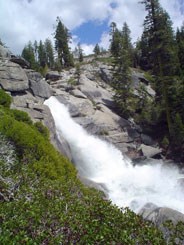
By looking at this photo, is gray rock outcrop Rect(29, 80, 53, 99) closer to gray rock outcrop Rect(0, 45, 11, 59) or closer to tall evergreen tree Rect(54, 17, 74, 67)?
gray rock outcrop Rect(0, 45, 11, 59)

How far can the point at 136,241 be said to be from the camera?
6.79m

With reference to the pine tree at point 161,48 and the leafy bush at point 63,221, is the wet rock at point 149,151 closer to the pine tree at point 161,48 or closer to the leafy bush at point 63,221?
the pine tree at point 161,48

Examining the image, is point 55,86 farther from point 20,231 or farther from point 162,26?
point 20,231

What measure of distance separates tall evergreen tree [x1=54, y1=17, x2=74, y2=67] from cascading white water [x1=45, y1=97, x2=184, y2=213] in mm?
28904

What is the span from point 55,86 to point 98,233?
126 ft

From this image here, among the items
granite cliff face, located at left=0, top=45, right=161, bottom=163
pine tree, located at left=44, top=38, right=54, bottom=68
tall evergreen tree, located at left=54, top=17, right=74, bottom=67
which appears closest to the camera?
granite cliff face, located at left=0, top=45, right=161, bottom=163

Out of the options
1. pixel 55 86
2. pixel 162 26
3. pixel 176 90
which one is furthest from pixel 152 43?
pixel 55 86

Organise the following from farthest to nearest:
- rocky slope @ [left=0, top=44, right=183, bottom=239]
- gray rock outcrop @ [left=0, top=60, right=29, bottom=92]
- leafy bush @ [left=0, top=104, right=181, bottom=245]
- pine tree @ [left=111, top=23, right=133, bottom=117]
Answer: pine tree @ [left=111, top=23, right=133, bottom=117] < gray rock outcrop @ [left=0, top=60, right=29, bottom=92] < rocky slope @ [left=0, top=44, right=183, bottom=239] < leafy bush @ [left=0, top=104, right=181, bottom=245]

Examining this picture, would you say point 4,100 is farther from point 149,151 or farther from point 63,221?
point 63,221

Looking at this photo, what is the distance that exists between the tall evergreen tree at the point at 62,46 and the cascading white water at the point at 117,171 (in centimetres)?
2890

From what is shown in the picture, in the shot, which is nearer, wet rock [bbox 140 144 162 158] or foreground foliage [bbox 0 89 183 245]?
foreground foliage [bbox 0 89 183 245]

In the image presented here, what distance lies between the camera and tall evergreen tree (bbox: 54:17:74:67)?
209 feet

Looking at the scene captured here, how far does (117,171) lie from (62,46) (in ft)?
134

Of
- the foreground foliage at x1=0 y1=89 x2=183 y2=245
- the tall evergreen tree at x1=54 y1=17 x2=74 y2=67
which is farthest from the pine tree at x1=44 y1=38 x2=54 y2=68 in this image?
the foreground foliage at x1=0 y1=89 x2=183 y2=245
